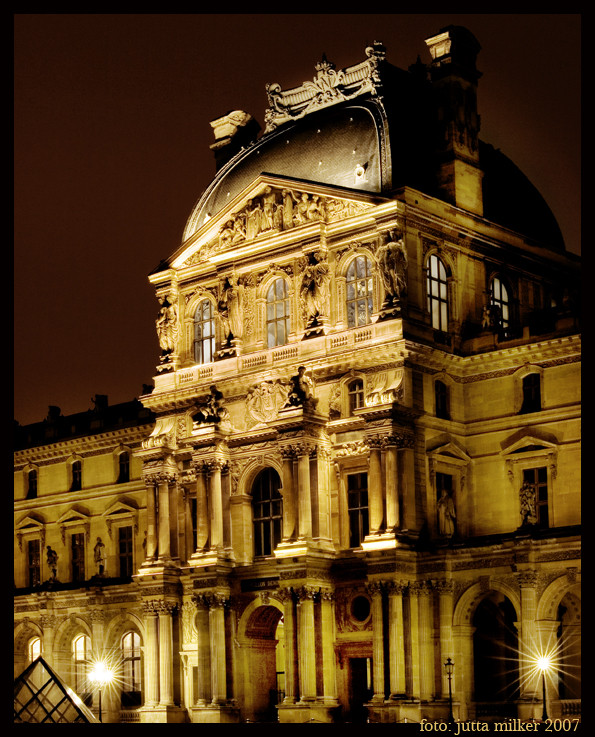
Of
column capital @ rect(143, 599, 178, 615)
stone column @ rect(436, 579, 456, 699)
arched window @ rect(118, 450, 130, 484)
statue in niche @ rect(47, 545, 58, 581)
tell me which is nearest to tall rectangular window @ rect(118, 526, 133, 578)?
arched window @ rect(118, 450, 130, 484)

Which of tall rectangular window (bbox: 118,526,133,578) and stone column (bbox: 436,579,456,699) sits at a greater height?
tall rectangular window (bbox: 118,526,133,578)

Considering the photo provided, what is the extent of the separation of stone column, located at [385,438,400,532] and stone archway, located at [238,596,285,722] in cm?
722

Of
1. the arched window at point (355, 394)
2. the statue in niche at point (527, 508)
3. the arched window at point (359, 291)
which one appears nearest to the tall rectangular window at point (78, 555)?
the arched window at point (355, 394)

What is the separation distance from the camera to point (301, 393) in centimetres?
6575

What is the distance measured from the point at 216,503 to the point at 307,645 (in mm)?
8276

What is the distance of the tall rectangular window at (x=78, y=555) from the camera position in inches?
3236

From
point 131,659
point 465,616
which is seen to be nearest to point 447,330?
point 465,616

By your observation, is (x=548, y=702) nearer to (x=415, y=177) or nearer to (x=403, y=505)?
(x=403, y=505)

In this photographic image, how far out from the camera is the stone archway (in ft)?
221

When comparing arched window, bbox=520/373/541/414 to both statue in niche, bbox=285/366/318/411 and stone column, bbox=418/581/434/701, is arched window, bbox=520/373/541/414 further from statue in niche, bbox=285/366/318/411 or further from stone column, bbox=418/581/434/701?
statue in niche, bbox=285/366/318/411

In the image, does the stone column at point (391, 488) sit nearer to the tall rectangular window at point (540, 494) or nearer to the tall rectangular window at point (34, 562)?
the tall rectangular window at point (540, 494)

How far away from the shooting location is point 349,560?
64625mm

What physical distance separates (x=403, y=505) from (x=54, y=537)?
27749mm

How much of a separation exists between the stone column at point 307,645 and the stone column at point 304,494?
2464mm
